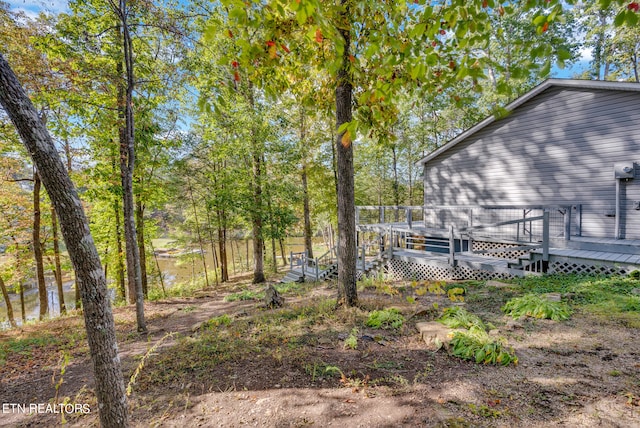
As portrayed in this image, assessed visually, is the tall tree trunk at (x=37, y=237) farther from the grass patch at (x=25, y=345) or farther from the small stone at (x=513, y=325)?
the small stone at (x=513, y=325)

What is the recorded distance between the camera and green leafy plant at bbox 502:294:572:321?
4281 mm

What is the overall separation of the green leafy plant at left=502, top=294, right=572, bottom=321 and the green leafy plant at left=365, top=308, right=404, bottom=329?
186cm

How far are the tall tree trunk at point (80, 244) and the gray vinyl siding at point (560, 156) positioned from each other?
38.7 ft

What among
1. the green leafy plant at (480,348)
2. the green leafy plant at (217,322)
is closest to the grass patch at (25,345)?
the green leafy plant at (217,322)

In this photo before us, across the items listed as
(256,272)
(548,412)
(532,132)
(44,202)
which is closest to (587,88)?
(532,132)

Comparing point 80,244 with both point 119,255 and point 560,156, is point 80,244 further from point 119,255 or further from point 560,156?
point 119,255

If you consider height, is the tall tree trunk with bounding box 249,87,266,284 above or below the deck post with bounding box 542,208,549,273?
above

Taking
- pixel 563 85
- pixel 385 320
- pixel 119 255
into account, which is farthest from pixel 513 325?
pixel 119 255

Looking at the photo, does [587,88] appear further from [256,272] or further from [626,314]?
[256,272]

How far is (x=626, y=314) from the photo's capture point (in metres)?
4.17

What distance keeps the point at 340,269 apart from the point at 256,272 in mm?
9329

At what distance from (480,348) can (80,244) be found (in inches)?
159

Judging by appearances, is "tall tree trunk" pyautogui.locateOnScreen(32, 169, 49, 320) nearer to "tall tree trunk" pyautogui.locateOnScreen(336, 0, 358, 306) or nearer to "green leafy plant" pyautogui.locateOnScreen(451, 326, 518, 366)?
"tall tree trunk" pyautogui.locateOnScreen(336, 0, 358, 306)

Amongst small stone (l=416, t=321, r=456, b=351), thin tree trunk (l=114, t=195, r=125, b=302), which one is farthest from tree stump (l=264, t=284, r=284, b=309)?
thin tree trunk (l=114, t=195, r=125, b=302)
